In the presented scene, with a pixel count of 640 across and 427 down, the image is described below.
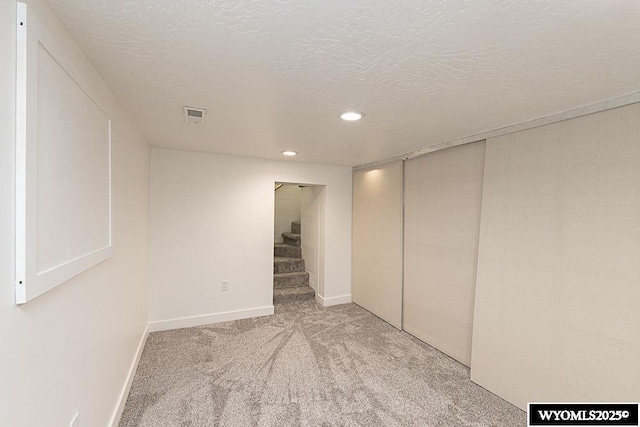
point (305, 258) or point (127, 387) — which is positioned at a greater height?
point (305, 258)

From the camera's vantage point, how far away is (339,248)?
4.27 metres

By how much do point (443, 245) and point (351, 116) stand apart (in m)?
1.62

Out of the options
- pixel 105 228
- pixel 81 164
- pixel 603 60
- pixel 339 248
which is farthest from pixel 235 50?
pixel 339 248

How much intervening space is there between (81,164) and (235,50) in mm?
847

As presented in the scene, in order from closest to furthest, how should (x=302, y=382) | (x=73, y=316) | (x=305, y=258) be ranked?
(x=73, y=316)
(x=302, y=382)
(x=305, y=258)

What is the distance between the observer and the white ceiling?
0.99m

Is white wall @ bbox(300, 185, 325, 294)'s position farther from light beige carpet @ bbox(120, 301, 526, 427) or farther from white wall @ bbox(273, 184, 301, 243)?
white wall @ bbox(273, 184, 301, 243)

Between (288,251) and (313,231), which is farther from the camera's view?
(288,251)

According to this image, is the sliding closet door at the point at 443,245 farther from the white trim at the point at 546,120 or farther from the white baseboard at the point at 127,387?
the white baseboard at the point at 127,387

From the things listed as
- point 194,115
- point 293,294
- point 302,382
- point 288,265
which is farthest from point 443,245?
point 288,265

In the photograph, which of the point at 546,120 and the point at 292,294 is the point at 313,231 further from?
the point at 546,120

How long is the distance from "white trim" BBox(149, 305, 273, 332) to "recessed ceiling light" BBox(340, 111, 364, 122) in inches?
106

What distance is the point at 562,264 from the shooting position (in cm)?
187

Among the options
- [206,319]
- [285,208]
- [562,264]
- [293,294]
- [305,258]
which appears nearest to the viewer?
[562,264]
